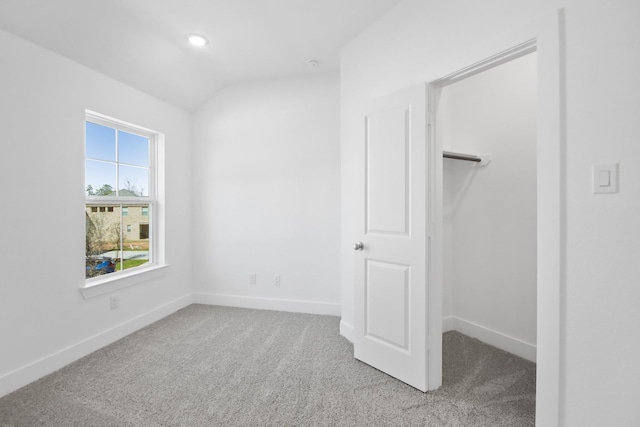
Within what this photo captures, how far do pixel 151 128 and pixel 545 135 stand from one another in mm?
3390

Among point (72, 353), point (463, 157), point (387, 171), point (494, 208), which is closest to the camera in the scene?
point (387, 171)

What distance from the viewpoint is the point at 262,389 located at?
2045 mm

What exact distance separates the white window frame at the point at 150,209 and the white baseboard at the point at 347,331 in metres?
2.04

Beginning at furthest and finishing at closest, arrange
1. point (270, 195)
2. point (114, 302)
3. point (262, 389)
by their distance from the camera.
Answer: point (270, 195) < point (114, 302) < point (262, 389)

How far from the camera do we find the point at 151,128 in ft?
10.8

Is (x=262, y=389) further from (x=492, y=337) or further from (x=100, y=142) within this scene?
(x=100, y=142)

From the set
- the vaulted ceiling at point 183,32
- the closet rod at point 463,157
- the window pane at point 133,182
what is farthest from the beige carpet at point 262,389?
the vaulted ceiling at point 183,32

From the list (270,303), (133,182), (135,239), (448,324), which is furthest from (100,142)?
(448,324)

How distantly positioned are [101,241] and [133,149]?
988 mm

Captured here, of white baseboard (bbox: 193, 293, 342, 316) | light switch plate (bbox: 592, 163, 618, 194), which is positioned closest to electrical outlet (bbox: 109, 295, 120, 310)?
white baseboard (bbox: 193, 293, 342, 316)

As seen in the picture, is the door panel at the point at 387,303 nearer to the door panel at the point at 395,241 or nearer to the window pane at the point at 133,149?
the door panel at the point at 395,241

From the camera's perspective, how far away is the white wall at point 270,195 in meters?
3.46

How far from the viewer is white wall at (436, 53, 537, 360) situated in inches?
96.3

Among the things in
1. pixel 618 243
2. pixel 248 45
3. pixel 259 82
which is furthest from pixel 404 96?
pixel 259 82
